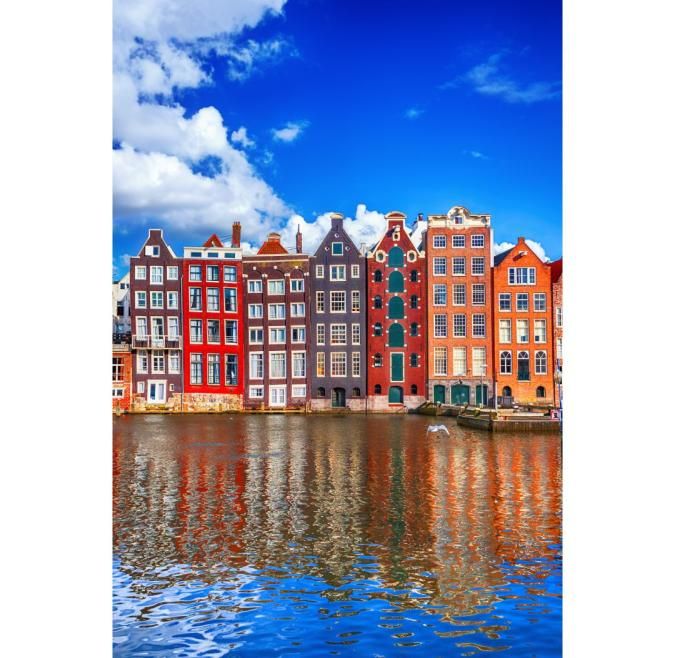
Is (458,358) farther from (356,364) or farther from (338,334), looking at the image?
(338,334)

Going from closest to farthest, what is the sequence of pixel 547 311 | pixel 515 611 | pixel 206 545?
pixel 515 611 < pixel 206 545 < pixel 547 311

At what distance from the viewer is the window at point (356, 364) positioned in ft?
130

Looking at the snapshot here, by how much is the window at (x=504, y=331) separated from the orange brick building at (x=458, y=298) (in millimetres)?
519

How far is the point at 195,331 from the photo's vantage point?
4022cm

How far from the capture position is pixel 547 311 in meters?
38.8

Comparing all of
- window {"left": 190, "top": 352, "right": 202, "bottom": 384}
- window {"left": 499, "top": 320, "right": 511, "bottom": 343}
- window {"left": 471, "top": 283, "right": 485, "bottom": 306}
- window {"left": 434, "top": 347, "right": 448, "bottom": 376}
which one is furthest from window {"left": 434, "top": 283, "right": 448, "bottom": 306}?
window {"left": 190, "top": 352, "right": 202, "bottom": 384}

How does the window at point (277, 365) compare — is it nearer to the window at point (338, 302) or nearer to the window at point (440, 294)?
the window at point (338, 302)

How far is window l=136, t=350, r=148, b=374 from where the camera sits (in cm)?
3984

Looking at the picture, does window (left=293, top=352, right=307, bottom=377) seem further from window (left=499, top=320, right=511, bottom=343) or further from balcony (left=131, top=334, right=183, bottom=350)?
window (left=499, top=320, right=511, bottom=343)

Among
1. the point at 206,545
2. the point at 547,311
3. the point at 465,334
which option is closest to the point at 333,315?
the point at 465,334
